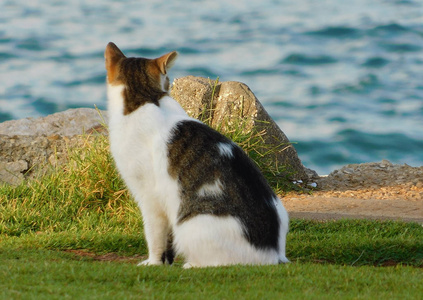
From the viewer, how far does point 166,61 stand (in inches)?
229

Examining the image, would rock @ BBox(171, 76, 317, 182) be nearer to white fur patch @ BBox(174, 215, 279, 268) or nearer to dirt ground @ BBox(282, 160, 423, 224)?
dirt ground @ BBox(282, 160, 423, 224)

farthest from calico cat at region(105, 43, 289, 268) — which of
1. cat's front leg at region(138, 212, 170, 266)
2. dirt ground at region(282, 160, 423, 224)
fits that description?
dirt ground at region(282, 160, 423, 224)

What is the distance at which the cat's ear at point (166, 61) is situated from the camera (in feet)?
18.9

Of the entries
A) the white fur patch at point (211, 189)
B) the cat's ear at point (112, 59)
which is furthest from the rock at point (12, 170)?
the white fur patch at point (211, 189)

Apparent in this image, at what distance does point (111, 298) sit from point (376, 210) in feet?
19.9

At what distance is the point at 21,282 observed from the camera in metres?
4.69

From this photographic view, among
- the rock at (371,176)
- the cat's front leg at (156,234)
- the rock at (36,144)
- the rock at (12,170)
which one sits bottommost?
the rock at (371,176)

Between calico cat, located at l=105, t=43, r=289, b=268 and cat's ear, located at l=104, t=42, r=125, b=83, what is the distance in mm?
110

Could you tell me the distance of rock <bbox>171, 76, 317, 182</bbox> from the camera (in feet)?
35.6

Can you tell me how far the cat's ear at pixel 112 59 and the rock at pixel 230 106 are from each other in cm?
465

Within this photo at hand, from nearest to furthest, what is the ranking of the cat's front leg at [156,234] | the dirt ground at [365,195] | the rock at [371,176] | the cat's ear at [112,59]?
the cat's front leg at [156,234]
the cat's ear at [112,59]
the dirt ground at [365,195]
the rock at [371,176]

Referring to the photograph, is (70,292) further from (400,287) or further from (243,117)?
(243,117)

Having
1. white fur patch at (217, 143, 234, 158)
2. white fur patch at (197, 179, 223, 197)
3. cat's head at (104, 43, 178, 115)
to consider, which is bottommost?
white fur patch at (197, 179, 223, 197)

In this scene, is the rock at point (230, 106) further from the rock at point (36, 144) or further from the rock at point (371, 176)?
the rock at point (36, 144)
